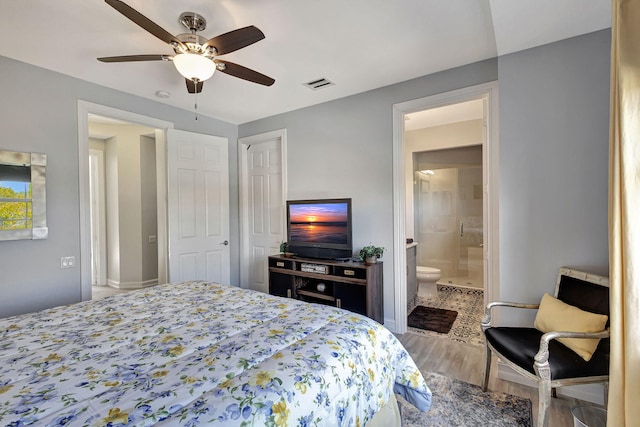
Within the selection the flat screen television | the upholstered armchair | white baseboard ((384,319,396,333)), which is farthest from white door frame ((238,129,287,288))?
the upholstered armchair

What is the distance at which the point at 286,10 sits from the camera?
200 cm

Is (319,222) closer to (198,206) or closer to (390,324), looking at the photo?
(390,324)

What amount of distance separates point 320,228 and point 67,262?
98.5 inches

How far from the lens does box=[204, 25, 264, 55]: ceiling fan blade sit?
68.2 inches

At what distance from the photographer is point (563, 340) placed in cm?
182

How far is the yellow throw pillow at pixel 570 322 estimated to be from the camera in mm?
1695

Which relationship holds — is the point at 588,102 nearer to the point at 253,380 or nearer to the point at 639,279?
the point at 639,279

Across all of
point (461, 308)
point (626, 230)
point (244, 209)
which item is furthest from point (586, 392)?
point (244, 209)

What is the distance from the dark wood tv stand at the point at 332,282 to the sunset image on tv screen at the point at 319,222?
264mm

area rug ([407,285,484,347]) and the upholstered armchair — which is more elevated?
the upholstered armchair

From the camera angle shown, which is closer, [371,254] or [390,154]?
[371,254]

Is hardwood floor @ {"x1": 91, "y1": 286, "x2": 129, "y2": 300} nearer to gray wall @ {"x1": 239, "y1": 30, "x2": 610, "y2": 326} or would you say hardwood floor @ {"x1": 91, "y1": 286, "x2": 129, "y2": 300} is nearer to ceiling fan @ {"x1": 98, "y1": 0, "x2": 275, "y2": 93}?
ceiling fan @ {"x1": 98, "y1": 0, "x2": 275, "y2": 93}

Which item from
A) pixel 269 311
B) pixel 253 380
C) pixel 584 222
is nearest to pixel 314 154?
pixel 269 311

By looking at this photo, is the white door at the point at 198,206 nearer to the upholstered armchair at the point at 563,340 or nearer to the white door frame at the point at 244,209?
the white door frame at the point at 244,209
